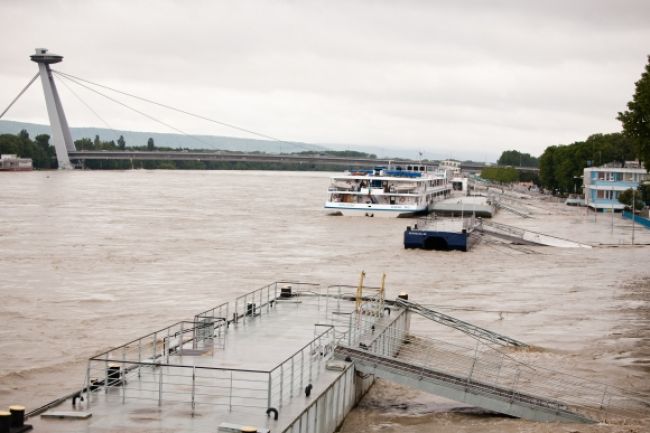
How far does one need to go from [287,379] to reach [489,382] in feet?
14.4

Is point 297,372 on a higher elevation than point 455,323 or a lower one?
higher

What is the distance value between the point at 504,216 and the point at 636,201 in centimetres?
1182

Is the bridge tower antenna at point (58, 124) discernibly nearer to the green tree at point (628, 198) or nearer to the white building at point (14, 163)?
the white building at point (14, 163)

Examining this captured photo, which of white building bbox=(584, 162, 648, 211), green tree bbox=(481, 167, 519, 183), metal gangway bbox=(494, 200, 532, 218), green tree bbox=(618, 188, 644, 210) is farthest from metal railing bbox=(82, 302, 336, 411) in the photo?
green tree bbox=(481, 167, 519, 183)

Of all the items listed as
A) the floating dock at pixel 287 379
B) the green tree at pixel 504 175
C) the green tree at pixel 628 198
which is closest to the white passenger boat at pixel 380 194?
the green tree at pixel 628 198

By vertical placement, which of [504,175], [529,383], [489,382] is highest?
[504,175]

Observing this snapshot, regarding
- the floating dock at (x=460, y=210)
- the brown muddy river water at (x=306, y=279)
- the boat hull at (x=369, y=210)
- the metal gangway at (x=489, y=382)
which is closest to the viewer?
the metal gangway at (x=489, y=382)

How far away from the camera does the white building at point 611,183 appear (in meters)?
90.3

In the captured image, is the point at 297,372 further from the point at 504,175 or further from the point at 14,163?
the point at 504,175

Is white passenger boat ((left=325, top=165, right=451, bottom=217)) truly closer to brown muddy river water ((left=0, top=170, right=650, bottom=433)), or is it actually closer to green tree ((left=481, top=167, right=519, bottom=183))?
brown muddy river water ((left=0, top=170, right=650, bottom=433))

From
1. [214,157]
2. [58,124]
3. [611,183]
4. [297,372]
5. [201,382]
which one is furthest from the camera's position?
[214,157]

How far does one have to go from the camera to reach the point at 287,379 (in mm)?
15109

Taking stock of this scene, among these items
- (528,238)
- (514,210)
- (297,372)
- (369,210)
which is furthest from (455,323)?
(514,210)

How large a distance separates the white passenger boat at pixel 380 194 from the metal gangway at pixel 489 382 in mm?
52626
